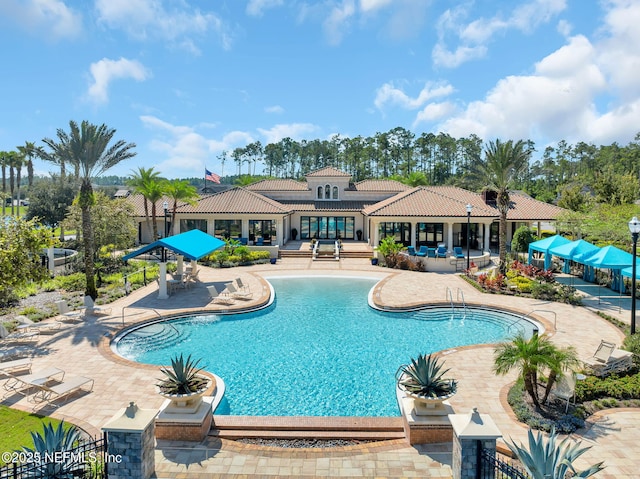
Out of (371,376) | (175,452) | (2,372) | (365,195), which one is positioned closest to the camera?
(175,452)

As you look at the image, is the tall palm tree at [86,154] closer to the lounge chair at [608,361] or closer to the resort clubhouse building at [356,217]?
the resort clubhouse building at [356,217]

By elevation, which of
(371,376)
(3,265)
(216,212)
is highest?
(216,212)

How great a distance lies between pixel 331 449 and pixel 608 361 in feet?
28.7

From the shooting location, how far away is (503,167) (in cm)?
2597

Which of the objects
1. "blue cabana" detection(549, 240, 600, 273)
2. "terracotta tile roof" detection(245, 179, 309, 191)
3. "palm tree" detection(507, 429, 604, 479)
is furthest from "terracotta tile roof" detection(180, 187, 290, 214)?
"palm tree" detection(507, 429, 604, 479)

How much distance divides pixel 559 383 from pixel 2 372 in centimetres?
1475

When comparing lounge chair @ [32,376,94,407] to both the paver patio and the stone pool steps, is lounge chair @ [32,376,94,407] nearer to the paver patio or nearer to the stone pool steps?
the paver patio

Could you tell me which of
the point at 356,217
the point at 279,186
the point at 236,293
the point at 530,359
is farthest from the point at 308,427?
the point at 279,186

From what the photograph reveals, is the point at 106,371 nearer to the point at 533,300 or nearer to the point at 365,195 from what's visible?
the point at 533,300

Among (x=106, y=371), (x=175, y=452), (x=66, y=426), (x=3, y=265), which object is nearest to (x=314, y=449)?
(x=175, y=452)

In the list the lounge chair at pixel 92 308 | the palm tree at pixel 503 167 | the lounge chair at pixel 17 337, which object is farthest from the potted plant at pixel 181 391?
the palm tree at pixel 503 167

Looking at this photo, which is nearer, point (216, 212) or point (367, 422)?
point (367, 422)

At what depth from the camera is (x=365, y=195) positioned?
46281 mm

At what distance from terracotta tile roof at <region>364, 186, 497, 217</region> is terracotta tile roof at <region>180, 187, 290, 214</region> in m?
9.10
